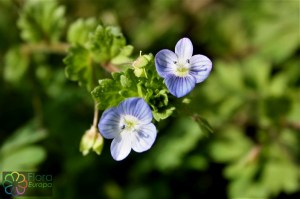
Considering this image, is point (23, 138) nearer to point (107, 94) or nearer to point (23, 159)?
point (23, 159)

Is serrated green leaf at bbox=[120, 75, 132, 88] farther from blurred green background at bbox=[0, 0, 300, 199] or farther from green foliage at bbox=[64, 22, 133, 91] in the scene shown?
blurred green background at bbox=[0, 0, 300, 199]

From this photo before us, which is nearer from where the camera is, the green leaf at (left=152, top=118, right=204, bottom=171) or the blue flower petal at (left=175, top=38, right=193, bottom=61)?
the blue flower petal at (left=175, top=38, right=193, bottom=61)

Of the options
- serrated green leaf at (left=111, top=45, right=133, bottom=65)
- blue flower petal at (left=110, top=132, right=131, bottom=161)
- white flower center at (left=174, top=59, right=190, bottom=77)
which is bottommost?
blue flower petal at (left=110, top=132, right=131, bottom=161)

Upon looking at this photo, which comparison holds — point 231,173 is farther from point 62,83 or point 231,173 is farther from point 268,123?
point 62,83

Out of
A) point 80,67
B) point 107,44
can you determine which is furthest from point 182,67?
point 80,67

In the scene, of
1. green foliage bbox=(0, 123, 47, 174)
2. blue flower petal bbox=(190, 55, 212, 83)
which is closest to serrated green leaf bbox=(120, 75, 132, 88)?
blue flower petal bbox=(190, 55, 212, 83)

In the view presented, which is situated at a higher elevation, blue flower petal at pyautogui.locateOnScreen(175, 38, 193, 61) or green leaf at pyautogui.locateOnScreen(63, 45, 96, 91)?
blue flower petal at pyautogui.locateOnScreen(175, 38, 193, 61)

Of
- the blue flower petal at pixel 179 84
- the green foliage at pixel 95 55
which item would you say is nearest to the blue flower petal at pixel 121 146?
the blue flower petal at pixel 179 84
